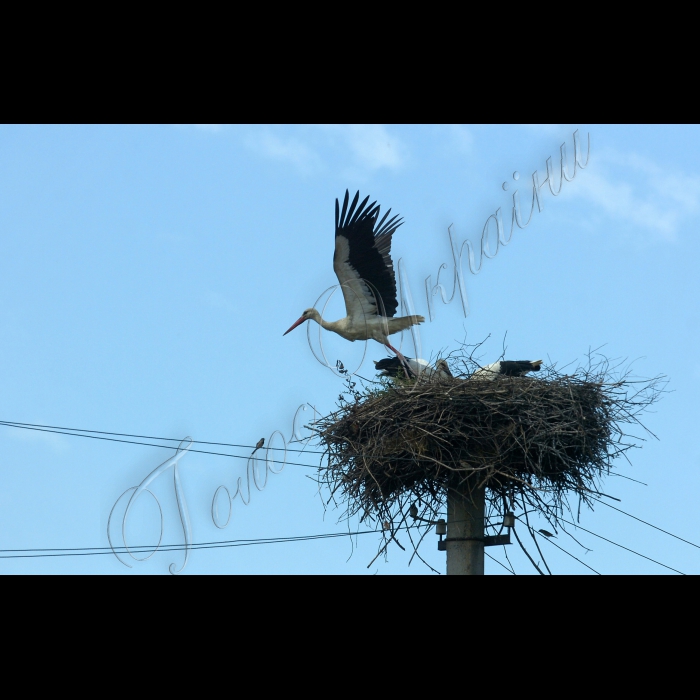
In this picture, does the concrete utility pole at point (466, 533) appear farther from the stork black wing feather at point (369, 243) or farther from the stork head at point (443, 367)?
the stork black wing feather at point (369, 243)

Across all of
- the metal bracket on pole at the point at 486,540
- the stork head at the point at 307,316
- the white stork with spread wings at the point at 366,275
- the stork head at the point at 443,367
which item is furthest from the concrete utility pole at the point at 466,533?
the stork head at the point at 307,316

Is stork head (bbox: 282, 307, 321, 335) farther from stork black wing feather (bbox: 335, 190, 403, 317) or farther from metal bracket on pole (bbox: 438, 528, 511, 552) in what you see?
metal bracket on pole (bbox: 438, 528, 511, 552)

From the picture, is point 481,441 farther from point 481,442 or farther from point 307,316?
point 307,316

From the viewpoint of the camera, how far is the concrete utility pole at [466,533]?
22.9 feet

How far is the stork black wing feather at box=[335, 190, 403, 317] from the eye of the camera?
8938 millimetres

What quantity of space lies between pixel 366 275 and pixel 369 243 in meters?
0.30

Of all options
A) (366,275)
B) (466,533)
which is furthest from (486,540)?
(366,275)

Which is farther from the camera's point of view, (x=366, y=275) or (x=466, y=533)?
(x=366, y=275)

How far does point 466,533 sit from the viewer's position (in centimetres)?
701

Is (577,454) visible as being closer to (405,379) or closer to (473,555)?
(473,555)

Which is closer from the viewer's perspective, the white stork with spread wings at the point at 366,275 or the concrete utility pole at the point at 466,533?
the concrete utility pole at the point at 466,533

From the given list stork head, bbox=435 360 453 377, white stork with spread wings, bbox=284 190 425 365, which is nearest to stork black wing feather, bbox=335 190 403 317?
white stork with spread wings, bbox=284 190 425 365

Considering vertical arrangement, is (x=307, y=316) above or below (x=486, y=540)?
above
